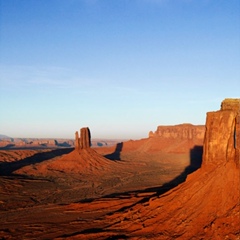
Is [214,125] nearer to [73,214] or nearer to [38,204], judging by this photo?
[73,214]

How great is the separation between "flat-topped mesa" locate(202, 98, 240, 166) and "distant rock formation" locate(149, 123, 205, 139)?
70.5m

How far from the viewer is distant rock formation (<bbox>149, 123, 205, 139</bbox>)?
86.9 m

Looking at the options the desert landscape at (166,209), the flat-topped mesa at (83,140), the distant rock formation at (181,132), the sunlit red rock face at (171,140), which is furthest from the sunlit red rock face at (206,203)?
the distant rock formation at (181,132)

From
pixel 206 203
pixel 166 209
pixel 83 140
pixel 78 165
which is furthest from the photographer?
pixel 83 140

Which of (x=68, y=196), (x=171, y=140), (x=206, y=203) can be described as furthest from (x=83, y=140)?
(x=206, y=203)

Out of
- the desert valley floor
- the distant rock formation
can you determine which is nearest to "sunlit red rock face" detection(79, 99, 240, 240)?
the desert valley floor

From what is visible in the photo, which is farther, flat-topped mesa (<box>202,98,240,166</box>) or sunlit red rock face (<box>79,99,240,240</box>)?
flat-topped mesa (<box>202,98,240,166</box>)

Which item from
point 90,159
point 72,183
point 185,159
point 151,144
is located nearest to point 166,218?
point 72,183

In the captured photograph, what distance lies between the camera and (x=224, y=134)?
16734 mm

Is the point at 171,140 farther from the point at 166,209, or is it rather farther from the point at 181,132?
the point at 166,209

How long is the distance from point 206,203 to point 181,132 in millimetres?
76675

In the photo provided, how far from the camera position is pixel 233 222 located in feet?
44.3

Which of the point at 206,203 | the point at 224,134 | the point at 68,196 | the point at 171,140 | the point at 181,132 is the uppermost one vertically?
the point at 181,132

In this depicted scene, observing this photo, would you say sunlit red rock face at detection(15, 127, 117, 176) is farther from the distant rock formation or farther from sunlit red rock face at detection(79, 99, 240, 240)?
the distant rock formation
